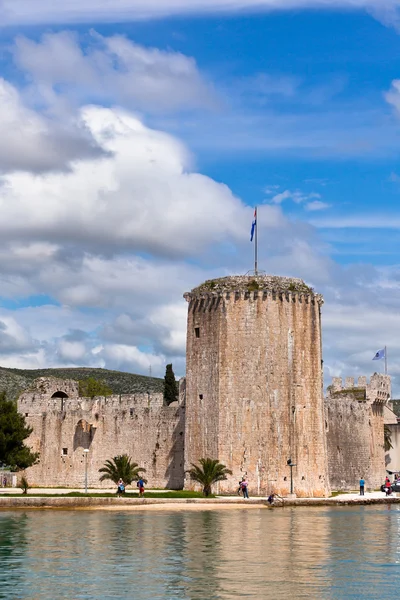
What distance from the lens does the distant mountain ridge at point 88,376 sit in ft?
450

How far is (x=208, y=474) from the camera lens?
4322cm

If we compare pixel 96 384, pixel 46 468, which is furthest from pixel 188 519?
pixel 96 384

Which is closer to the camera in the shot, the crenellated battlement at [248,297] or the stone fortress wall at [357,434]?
the crenellated battlement at [248,297]

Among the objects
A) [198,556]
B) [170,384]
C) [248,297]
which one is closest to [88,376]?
[170,384]

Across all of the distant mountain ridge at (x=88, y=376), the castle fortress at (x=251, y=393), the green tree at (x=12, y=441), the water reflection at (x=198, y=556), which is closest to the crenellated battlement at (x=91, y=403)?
the castle fortress at (x=251, y=393)

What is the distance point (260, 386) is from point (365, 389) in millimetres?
16218

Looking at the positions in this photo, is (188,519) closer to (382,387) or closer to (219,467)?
(219,467)

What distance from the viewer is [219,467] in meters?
43.6

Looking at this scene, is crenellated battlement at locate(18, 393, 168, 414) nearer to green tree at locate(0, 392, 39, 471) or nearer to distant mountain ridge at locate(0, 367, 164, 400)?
green tree at locate(0, 392, 39, 471)

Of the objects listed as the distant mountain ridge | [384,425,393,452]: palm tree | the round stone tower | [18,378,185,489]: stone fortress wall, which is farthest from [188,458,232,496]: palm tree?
the distant mountain ridge

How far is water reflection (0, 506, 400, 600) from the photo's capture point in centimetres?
2122

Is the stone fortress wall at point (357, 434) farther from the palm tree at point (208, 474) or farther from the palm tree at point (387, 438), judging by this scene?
the palm tree at point (208, 474)

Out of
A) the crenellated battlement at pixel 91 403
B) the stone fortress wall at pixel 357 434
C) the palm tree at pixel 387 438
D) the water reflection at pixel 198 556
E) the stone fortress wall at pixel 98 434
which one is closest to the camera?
the water reflection at pixel 198 556

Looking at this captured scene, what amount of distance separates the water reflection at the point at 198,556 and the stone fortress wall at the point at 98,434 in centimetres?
1310
